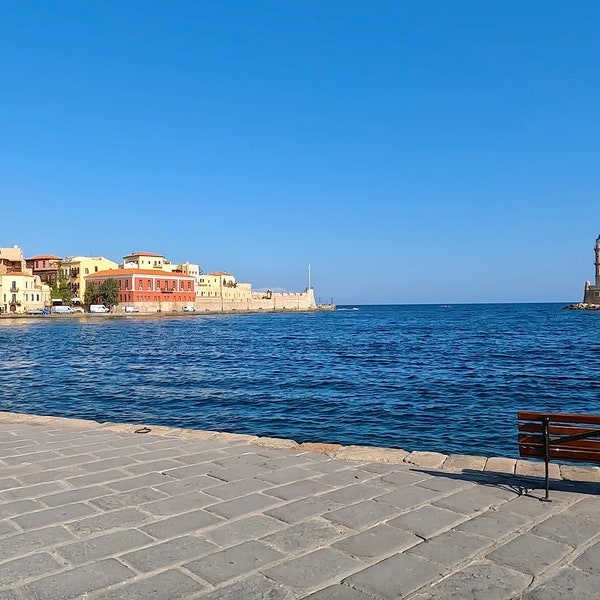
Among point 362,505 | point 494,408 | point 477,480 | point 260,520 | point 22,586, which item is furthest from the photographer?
point 494,408

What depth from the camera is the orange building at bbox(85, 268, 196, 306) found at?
311 feet

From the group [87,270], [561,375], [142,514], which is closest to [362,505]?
[142,514]

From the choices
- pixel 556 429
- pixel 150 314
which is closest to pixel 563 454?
pixel 556 429

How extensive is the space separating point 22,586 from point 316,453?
4.00m

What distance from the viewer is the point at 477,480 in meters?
5.83

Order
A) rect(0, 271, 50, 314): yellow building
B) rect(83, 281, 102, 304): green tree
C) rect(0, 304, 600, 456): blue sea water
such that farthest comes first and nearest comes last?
rect(83, 281, 102, 304): green tree < rect(0, 271, 50, 314): yellow building < rect(0, 304, 600, 456): blue sea water

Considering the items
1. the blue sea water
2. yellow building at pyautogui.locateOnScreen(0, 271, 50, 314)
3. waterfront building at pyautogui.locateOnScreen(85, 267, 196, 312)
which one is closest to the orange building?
waterfront building at pyautogui.locateOnScreen(85, 267, 196, 312)

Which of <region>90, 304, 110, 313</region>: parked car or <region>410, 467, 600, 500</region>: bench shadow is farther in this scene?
<region>90, 304, 110, 313</region>: parked car

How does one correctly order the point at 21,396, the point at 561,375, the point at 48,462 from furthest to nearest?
the point at 561,375
the point at 21,396
the point at 48,462

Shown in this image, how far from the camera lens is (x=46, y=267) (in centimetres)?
10894

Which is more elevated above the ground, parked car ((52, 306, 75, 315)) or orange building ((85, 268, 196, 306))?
orange building ((85, 268, 196, 306))

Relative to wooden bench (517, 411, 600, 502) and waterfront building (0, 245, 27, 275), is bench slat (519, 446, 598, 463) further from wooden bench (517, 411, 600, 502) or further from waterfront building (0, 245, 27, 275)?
waterfront building (0, 245, 27, 275)

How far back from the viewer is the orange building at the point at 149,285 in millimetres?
94812

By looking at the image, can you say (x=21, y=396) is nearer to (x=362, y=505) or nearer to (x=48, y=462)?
(x=48, y=462)
